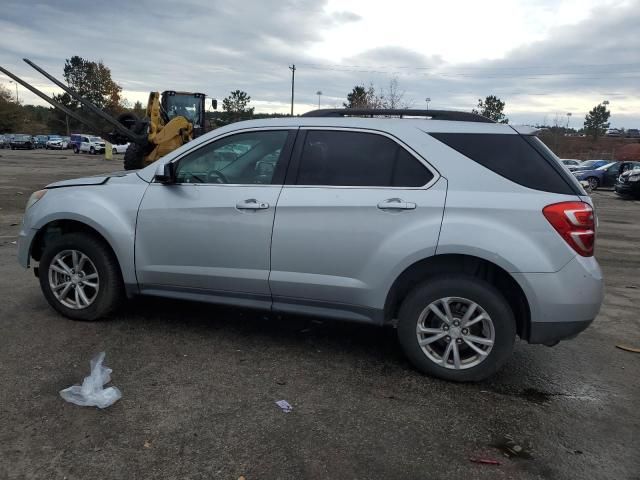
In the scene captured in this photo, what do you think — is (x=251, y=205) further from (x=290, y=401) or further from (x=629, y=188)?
(x=629, y=188)

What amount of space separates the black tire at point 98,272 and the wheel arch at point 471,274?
232 cm

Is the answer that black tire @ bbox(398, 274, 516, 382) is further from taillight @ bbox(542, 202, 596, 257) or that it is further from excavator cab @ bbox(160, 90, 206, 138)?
excavator cab @ bbox(160, 90, 206, 138)

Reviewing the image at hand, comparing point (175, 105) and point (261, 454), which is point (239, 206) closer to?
point (261, 454)

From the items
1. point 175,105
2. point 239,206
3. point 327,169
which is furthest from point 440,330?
point 175,105

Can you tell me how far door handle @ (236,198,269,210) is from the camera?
4.06 metres

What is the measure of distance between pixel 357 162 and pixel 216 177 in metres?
1.16

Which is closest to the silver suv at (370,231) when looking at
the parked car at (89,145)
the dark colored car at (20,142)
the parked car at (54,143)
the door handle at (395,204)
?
the door handle at (395,204)

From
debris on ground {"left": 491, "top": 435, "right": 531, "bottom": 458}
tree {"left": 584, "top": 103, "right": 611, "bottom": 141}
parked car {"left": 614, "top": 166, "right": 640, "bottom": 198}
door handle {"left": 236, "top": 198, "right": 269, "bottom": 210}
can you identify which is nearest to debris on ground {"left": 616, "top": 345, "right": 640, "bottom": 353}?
debris on ground {"left": 491, "top": 435, "right": 531, "bottom": 458}

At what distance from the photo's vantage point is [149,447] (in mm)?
2902

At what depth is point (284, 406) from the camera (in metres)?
3.39

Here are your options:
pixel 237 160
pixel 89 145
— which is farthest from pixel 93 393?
pixel 89 145

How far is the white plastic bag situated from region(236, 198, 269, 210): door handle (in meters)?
1.50

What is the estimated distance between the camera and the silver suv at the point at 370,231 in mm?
3586

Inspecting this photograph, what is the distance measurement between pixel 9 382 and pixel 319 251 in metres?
2.22
